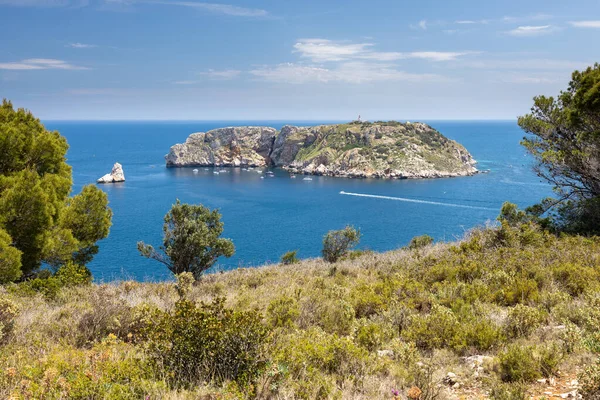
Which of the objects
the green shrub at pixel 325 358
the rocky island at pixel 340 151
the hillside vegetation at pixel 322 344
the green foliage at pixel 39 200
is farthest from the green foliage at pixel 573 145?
the rocky island at pixel 340 151

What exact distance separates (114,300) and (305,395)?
4.58 meters

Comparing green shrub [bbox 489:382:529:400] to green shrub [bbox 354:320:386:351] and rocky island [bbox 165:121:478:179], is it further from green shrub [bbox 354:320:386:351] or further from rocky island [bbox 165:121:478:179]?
rocky island [bbox 165:121:478:179]

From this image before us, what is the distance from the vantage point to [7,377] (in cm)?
374

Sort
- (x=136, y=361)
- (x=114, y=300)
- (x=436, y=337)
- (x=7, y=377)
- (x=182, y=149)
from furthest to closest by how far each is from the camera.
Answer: (x=182, y=149) < (x=114, y=300) < (x=436, y=337) < (x=136, y=361) < (x=7, y=377)

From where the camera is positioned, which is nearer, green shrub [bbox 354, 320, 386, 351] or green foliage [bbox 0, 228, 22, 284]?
green shrub [bbox 354, 320, 386, 351]

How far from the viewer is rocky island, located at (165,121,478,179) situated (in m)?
105

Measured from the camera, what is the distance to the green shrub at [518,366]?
4137mm

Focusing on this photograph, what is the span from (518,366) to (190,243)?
53.4 ft

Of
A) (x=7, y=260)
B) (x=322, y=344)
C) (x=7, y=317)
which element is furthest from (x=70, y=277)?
(x=322, y=344)

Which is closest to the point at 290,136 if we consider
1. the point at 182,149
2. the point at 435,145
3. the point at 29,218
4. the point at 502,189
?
the point at 182,149

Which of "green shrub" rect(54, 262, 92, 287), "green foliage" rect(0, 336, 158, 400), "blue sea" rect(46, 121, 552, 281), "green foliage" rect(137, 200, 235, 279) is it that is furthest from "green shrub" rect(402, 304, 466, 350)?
"blue sea" rect(46, 121, 552, 281)

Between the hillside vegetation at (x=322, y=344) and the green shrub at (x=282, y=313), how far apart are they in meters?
0.03

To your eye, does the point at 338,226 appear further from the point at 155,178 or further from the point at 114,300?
the point at 155,178

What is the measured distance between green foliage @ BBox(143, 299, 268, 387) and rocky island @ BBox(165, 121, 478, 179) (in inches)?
3983
